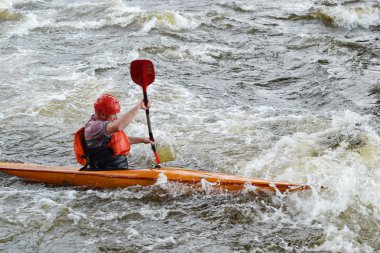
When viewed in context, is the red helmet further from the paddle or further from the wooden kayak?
the wooden kayak

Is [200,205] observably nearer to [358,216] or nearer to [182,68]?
[358,216]

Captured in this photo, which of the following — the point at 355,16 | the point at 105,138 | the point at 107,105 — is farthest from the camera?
the point at 355,16

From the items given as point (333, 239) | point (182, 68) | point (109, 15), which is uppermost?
point (109, 15)

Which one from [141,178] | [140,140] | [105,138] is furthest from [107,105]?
[141,178]

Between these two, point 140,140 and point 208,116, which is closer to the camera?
point 140,140

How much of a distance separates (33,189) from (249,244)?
103 inches

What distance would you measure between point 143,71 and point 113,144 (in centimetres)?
90

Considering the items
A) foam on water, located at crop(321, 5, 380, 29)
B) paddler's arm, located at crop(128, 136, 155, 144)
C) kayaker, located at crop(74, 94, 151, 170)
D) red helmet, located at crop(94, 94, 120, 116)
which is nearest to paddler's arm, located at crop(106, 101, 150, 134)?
kayaker, located at crop(74, 94, 151, 170)

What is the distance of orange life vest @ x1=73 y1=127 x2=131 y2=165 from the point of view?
208 inches

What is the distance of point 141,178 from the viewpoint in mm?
5398

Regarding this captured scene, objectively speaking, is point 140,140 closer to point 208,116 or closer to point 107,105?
point 107,105

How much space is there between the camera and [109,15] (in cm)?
1383

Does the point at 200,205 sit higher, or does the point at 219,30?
the point at 219,30

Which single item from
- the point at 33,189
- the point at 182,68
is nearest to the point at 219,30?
the point at 182,68
